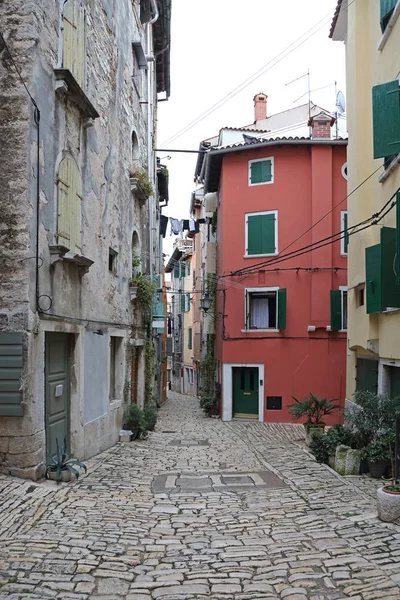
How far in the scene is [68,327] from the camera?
9062mm

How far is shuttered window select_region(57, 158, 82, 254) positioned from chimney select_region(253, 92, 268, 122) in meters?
21.0

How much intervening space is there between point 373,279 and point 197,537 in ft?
20.8

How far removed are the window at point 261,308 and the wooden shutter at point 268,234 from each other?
1515mm

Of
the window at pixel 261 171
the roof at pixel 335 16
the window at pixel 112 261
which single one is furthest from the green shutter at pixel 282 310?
the roof at pixel 335 16

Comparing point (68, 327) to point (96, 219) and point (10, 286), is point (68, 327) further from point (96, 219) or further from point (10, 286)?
point (96, 219)

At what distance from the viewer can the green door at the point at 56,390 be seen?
841cm

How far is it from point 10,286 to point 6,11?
3.85 metres

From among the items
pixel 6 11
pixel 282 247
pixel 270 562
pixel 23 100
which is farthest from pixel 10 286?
pixel 282 247

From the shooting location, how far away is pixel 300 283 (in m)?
20.3

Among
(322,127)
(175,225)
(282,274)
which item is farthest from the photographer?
(175,225)

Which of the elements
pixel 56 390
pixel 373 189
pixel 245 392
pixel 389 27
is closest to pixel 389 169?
pixel 373 189

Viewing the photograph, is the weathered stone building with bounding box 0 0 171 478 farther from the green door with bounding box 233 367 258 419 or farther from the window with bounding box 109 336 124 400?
the green door with bounding box 233 367 258 419

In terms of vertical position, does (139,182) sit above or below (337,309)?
above

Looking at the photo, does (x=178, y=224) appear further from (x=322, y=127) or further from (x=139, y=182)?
(x=139, y=182)
